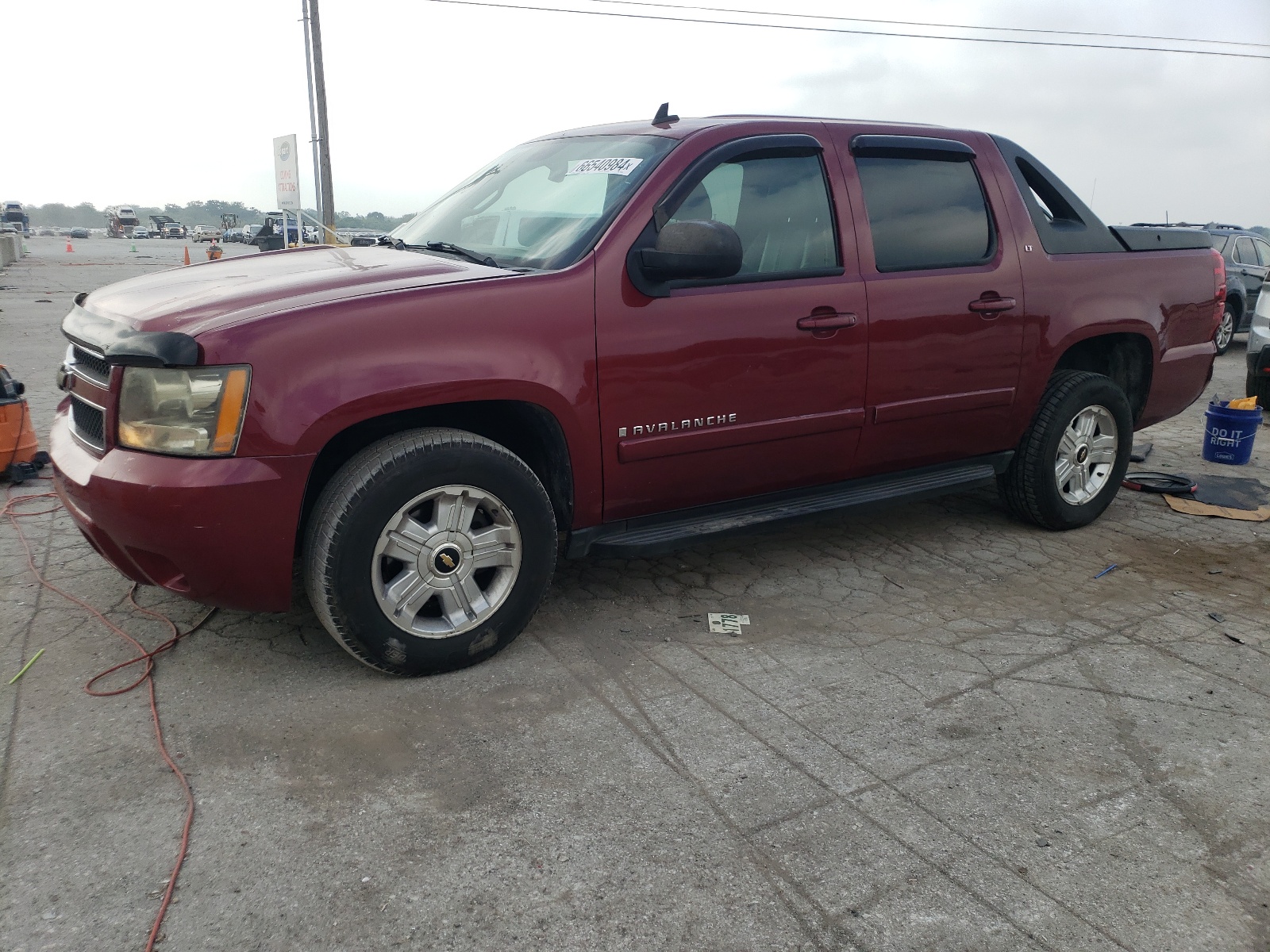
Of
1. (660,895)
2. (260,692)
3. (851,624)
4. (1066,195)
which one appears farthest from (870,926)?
(1066,195)

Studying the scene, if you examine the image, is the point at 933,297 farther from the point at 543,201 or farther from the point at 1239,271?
the point at 1239,271

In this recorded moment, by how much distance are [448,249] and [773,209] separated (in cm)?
127

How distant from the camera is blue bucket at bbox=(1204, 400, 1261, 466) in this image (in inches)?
256

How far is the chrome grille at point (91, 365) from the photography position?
3039mm

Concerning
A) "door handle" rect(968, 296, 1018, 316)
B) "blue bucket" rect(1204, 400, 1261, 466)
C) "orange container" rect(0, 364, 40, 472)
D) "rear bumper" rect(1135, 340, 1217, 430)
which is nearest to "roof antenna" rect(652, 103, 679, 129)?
"door handle" rect(968, 296, 1018, 316)

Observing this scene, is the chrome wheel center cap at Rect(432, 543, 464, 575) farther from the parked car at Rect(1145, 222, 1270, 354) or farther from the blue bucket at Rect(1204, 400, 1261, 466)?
the parked car at Rect(1145, 222, 1270, 354)

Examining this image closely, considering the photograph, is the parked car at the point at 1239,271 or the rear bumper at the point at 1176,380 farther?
the parked car at the point at 1239,271

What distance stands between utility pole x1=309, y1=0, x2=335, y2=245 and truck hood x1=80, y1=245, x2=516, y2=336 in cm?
1968

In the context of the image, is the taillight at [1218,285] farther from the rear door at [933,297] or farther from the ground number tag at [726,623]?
the ground number tag at [726,623]

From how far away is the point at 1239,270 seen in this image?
41.4 feet

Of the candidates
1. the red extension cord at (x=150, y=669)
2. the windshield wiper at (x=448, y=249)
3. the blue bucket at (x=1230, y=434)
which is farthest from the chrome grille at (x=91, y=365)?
the blue bucket at (x=1230, y=434)

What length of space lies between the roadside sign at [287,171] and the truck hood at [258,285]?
1599 cm

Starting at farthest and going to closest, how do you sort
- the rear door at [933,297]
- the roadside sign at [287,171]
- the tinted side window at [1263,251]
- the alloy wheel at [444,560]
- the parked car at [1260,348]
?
the roadside sign at [287,171], the tinted side window at [1263,251], the parked car at [1260,348], the rear door at [933,297], the alloy wheel at [444,560]

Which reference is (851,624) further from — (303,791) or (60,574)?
(60,574)
